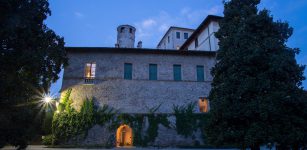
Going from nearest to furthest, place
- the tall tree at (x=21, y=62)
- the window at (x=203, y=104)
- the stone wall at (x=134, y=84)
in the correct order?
the tall tree at (x=21, y=62) → the stone wall at (x=134, y=84) → the window at (x=203, y=104)

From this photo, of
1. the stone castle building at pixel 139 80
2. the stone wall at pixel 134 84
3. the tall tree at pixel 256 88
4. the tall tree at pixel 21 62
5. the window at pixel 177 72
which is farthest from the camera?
the window at pixel 177 72

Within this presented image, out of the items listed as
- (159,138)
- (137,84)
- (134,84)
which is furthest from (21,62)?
(159,138)

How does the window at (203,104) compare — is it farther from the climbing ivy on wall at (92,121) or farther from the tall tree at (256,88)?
the tall tree at (256,88)

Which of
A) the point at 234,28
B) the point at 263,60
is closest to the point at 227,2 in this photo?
the point at 234,28

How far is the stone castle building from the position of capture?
2138cm

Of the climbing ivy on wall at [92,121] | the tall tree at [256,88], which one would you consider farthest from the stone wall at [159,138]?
the tall tree at [256,88]

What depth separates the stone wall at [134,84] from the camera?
21562mm

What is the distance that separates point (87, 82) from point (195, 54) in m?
10.1

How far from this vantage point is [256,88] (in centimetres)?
1101

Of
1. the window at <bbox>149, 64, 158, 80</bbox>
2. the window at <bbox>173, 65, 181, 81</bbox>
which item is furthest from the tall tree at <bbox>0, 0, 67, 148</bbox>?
the window at <bbox>173, 65, 181, 81</bbox>

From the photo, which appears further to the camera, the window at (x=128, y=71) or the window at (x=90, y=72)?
the window at (x=128, y=71)

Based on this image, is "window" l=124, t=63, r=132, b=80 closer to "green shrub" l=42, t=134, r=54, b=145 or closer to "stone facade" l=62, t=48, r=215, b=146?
"stone facade" l=62, t=48, r=215, b=146

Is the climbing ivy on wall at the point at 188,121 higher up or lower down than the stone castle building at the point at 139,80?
lower down

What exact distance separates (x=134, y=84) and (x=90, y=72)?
4.04 m
